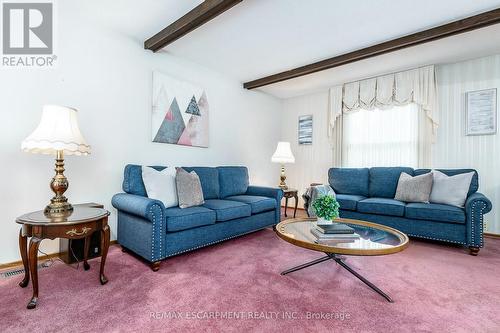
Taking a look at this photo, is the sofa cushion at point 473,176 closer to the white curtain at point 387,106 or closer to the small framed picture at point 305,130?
the white curtain at point 387,106

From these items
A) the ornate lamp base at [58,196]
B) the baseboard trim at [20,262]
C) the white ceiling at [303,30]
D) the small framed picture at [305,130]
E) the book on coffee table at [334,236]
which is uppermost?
the white ceiling at [303,30]

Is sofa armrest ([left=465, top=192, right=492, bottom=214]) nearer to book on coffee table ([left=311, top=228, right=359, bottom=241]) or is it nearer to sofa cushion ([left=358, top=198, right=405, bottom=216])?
sofa cushion ([left=358, top=198, right=405, bottom=216])

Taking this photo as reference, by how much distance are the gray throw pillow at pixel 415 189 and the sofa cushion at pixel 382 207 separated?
0.43ft

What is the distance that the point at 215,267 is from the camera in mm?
2246

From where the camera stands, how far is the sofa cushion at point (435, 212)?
2701 millimetres

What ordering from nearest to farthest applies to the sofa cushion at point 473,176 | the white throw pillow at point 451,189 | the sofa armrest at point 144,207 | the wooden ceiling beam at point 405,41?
the sofa armrest at point 144,207 → the wooden ceiling beam at point 405,41 → the white throw pillow at point 451,189 → the sofa cushion at point 473,176

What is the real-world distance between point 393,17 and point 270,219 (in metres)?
2.73

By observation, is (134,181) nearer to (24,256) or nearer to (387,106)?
(24,256)

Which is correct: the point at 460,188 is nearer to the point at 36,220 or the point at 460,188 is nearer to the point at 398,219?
the point at 398,219

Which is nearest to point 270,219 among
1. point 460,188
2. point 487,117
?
point 460,188

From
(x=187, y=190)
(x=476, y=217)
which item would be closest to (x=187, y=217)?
(x=187, y=190)

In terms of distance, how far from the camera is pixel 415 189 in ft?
10.4

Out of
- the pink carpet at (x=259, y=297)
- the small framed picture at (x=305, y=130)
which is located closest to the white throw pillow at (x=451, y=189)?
→ the pink carpet at (x=259, y=297)

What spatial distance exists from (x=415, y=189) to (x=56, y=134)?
150 inches
